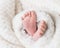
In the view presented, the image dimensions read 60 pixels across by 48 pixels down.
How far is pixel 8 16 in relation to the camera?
1131 mm

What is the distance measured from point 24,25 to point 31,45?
0.16 meters

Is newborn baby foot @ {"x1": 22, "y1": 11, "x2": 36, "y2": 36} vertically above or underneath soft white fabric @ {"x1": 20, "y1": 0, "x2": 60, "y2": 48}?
underneath

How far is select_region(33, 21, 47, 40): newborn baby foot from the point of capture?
0.95m

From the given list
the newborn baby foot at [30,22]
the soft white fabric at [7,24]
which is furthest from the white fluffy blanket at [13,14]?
the newborn baby foot at [30,22]

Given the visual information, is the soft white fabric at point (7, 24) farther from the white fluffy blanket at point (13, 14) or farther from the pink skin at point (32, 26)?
the pink skin at point (32, 26)

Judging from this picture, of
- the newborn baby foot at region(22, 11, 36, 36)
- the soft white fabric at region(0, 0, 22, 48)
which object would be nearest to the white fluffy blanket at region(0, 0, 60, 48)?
the soft white fabric at region(0, 0, 22, 48)

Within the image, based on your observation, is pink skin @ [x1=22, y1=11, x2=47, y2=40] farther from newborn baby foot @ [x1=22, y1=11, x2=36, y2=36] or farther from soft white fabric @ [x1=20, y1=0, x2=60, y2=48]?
soft white fabric @ [x1=20, y1=0, x2=60, y2=48]

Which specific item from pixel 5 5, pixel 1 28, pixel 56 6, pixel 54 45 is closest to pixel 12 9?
pixel 5 5

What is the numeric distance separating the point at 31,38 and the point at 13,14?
0.31 metres

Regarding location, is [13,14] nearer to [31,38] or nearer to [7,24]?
[7,24]

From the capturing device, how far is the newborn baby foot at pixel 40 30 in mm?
952

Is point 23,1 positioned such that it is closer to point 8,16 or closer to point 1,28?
point 8,16

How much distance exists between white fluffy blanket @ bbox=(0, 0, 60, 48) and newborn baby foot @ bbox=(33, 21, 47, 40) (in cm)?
8

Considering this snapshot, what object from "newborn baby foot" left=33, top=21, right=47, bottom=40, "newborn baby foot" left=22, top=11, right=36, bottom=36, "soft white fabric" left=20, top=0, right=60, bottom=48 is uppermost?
"soft white fabric" left=20, top=0, right=60, bottom=48
